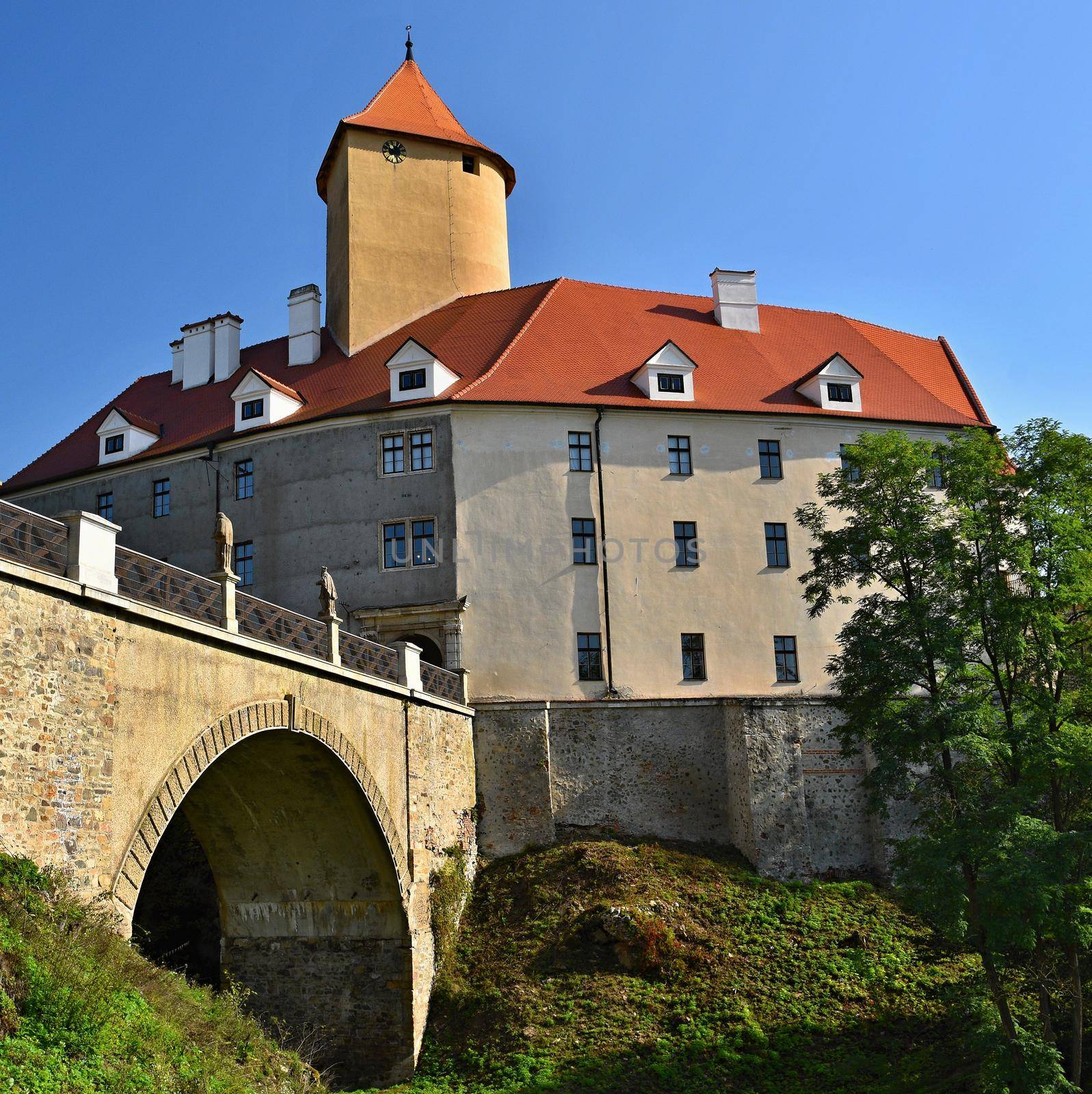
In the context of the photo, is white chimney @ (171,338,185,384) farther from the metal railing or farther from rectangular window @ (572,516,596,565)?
the metal railing

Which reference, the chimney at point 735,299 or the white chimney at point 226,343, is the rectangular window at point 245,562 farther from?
the chimney at point 735,299

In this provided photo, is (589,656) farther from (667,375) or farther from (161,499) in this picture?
(161,499)

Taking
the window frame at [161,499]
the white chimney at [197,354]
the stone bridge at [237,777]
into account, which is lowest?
the stone bridge at [237,777]

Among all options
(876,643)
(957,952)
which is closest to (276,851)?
(876,643)

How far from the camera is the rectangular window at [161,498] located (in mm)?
31656

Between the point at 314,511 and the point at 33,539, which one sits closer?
the point at 33,539

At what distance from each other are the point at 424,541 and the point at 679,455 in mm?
6455

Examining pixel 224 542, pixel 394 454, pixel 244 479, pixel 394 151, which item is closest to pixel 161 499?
pixel 244 479

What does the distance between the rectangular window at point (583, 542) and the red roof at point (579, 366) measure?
2840 millimetres

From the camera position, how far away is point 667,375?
3075cm

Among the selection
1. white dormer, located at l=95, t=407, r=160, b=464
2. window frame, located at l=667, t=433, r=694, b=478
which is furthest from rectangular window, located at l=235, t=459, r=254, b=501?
window frame, located at l=667, t=433, r=694, b=478

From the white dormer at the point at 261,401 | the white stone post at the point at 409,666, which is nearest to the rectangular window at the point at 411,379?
the white dormer at the point at 261,401

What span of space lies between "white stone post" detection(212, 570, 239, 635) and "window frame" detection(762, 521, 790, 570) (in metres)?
Result: 16.1

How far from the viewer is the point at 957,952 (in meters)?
24.0
